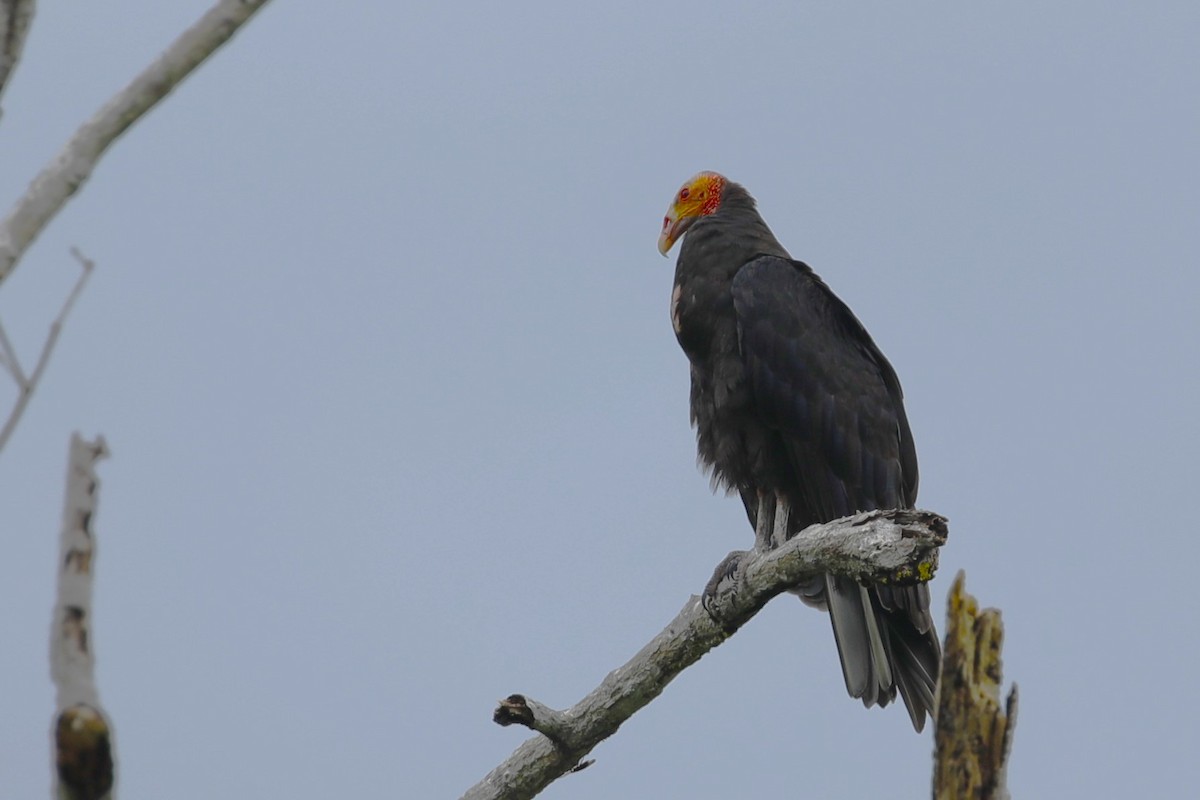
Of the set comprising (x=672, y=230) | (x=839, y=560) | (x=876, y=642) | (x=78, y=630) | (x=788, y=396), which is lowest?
(x=78, y=630)

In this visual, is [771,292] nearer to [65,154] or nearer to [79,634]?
[65,154]

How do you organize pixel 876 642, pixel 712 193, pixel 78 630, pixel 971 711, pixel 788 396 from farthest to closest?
pixel 712 193
pixel 788 396
pixel 876 642
pixel 971 711
pixel 78 630

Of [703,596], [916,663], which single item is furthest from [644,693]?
[916,663]

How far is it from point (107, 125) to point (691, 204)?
179 inches

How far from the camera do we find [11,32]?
182 cm

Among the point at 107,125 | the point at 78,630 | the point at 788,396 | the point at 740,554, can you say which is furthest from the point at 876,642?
the point at 78,630

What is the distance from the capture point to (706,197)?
20.6 ft

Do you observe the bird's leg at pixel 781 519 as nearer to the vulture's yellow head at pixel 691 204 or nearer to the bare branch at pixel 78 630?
the vulture's yellow head at pixel 691 204

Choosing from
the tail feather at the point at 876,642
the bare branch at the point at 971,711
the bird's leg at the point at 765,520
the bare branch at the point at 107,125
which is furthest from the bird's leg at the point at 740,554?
the bare branch at the point at 107,125

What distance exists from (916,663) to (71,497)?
375cm

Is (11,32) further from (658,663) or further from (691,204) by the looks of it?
(691,204)

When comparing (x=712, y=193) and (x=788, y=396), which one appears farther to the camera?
(x=712, y=193)

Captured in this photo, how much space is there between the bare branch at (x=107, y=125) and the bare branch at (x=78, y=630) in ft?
1.23

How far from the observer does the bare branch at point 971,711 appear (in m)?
2.57
